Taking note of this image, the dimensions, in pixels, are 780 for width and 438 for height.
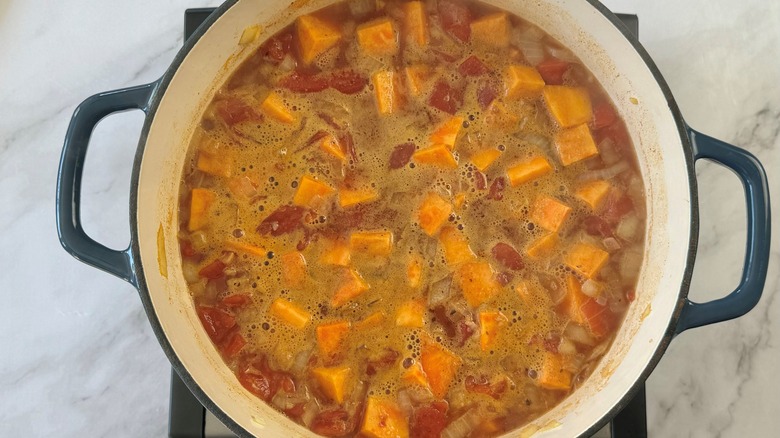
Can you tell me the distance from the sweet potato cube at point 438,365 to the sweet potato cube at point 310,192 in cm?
46

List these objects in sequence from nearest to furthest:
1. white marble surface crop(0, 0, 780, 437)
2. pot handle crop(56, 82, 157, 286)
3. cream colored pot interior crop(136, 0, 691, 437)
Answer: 1. pot handle crop(56, 82, 157, 286)
2. cream colored pot interior crop(136, 0, 691, 437)
3. white marble surface crop(0, 0, 780, 437)

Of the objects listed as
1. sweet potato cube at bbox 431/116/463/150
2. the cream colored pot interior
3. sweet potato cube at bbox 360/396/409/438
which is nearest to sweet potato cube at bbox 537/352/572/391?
the cream colored pot interior

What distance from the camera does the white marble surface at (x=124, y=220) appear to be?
2057 millimetres

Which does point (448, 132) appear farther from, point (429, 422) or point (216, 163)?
point (429, 422)

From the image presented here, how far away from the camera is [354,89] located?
1.90 metres

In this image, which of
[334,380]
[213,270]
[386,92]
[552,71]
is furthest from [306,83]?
[334,380]

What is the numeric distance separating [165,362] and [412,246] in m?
0.78

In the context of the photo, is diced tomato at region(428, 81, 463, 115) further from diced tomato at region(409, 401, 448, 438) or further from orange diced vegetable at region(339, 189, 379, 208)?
diced tomato at region(409, 401, 448, 438)

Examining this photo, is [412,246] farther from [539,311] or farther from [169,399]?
[169,399]

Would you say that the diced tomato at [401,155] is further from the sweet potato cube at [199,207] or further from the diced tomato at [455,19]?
the sweet potato cube at [199,207]

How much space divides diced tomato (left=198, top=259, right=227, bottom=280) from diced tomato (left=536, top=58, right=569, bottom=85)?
98 cm

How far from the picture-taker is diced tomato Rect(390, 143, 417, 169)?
6.18 ft

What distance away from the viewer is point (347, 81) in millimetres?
1898

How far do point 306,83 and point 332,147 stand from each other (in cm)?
18
